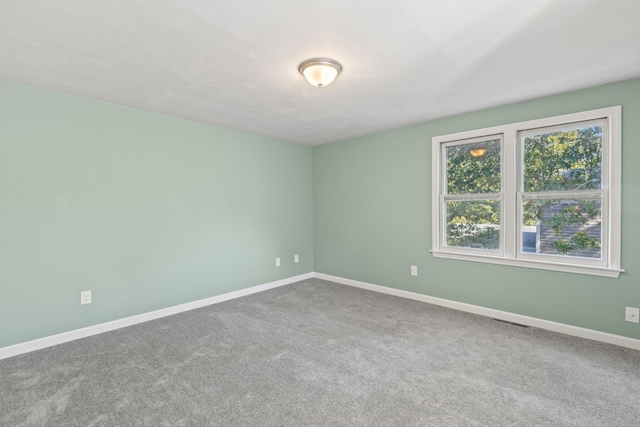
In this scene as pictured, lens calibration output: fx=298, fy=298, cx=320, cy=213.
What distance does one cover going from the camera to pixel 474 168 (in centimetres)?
355

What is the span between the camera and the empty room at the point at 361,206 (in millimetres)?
1822

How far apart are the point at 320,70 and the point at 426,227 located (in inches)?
98.0

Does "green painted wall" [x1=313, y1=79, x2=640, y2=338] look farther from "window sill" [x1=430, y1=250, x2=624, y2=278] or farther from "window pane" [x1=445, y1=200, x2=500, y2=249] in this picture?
"window pane" [x1=445, y1=200, x2=500, y2=249]

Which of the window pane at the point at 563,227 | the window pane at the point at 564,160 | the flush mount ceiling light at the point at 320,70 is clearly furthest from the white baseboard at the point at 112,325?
the window pane at the point at 564,160

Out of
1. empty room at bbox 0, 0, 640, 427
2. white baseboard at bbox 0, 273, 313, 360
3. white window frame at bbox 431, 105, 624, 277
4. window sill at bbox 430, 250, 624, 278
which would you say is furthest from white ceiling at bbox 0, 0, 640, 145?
white baseboard at bbox 0, 273, 313, 360

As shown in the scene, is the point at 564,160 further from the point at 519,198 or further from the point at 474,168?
the point at 474,168

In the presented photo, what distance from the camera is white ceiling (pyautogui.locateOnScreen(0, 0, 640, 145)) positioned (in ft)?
5.44

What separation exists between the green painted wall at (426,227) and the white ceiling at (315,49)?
1.24 ft

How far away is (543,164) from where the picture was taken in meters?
3.08

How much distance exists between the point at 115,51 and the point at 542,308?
4345 millimetres

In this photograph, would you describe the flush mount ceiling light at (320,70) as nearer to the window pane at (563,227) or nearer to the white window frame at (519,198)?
the white window frame at (519,198)

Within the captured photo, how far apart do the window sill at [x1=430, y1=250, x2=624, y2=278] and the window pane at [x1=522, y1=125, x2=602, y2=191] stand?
0.75 m

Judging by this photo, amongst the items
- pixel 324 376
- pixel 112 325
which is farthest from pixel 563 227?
pixel 112 325

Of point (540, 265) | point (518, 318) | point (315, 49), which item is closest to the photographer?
point (315, 49)
